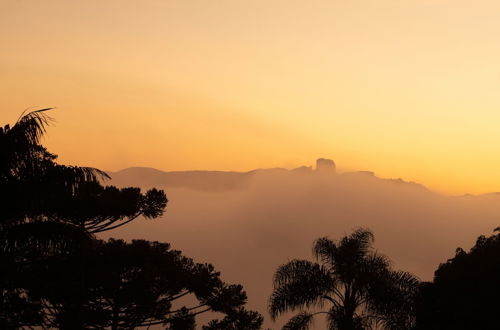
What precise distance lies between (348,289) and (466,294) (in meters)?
3.97

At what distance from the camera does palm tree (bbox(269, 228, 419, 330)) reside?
20.6 metres

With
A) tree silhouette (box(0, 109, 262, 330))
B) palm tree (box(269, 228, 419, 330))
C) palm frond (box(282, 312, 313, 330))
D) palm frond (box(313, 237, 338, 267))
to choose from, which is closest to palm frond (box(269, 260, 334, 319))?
palm tree (box(269, 228, 419, 330))

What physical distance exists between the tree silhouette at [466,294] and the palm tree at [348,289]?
28.6 inches

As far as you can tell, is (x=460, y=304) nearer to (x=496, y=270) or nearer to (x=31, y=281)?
(x=496, y=270)

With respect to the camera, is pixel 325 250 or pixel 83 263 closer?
pixel 325 250

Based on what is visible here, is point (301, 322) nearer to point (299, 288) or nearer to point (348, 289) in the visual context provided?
point (299, 288)

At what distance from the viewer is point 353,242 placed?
22000mm

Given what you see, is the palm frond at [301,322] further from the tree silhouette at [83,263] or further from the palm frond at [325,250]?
the tree silhouette at [83,263]

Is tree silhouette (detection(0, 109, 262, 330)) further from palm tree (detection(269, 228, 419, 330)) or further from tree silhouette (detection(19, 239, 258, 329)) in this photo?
palm tree (detection(269, 228, 419, 330))

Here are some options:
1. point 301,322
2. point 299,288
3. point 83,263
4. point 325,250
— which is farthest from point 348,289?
point 83,263

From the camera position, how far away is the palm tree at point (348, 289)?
810 inches

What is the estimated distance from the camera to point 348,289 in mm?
20969

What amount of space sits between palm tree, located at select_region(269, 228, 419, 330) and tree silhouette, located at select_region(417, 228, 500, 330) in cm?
73

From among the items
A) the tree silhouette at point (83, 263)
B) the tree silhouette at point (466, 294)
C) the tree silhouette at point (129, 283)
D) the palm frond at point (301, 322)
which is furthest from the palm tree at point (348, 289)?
the tree silhouette at point (83, 263)
